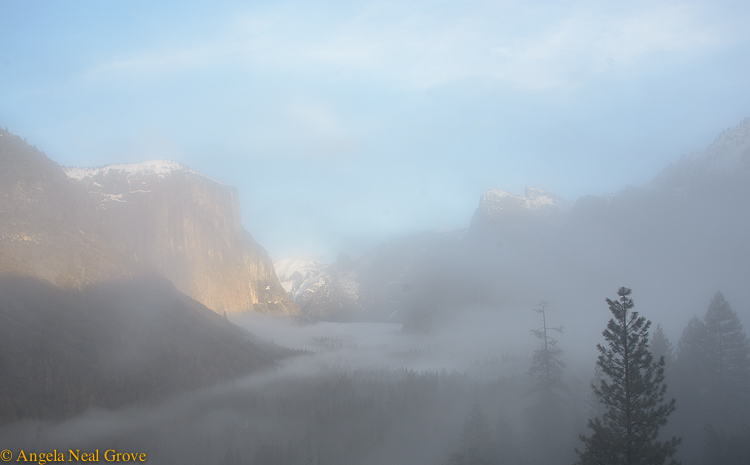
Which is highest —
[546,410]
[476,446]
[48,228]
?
[48,228]

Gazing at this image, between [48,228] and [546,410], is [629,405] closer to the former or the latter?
[546,410]

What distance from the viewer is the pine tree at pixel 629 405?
33312 mm

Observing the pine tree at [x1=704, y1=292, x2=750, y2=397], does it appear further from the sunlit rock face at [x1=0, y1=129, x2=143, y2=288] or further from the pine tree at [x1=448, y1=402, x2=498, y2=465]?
the sunlit rock face at [x1=0, y1=129, x2=143, y2=288]

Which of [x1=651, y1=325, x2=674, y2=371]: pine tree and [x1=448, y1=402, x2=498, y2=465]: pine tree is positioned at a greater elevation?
[x1=651, y1=325, x2=674, y2=371]: pine tree

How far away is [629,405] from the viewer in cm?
3438

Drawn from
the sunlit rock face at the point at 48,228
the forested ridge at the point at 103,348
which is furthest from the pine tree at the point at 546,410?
the sunlit rock face at the point at 48,228

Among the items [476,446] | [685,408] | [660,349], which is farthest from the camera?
[660,349]

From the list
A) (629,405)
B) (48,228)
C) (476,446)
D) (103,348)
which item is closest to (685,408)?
(476,446)

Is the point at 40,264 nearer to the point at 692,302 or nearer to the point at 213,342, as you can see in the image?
the point at 213,342

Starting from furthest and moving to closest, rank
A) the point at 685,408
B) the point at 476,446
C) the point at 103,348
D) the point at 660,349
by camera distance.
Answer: the point at 103,348 → the point at 660,349 → the point at 685,408 → the point at 476,446

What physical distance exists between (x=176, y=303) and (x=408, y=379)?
73.9 metres

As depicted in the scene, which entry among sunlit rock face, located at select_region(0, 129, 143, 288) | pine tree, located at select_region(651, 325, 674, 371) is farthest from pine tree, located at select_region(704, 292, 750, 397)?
sunlit rock face, located at select_region(0, 129, 143, 288)

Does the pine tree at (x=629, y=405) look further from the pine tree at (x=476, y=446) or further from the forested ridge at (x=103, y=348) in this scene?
the forested ridge at (x=103, y=348)

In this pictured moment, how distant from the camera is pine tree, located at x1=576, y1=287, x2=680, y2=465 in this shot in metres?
33.3
